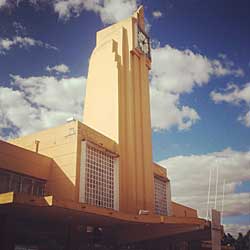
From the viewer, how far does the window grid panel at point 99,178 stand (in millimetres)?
24453

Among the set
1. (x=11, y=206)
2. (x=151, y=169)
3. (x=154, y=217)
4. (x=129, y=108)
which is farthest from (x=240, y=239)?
(x=11, y=206)

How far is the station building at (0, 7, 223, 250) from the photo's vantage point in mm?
19172

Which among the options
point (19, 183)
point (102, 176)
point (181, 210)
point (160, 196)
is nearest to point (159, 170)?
point (160, 196)

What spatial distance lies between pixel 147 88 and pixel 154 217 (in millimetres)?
16290

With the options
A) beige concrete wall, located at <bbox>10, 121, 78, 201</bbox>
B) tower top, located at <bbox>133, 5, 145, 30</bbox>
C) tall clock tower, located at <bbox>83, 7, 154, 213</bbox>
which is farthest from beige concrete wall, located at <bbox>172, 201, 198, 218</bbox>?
tower top, located at <bbox>133, 5, 145, 30</bbox>

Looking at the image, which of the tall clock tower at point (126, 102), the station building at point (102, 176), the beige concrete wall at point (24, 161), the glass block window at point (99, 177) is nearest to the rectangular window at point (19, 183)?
the station building at point (102, 176)

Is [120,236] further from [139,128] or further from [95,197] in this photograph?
[139,128]

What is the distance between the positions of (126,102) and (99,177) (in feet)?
29.0

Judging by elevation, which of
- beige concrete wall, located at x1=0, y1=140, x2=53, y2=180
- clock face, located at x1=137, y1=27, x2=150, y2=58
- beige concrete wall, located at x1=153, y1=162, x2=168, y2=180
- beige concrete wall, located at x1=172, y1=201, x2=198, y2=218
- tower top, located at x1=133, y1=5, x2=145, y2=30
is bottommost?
beige concrete wall, located at x1=172, y1=201, x2=198, y2=218

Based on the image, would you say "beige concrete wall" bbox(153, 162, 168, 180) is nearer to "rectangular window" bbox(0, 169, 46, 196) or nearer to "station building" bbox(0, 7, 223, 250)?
"station building" bbox(0, 7, 223, 250)

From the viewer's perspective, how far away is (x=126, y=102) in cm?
3206

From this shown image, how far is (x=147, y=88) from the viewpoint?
1405 inches

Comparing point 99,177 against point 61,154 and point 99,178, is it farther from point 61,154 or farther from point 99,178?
point 61,154

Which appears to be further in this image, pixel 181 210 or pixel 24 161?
pixel 181 210
